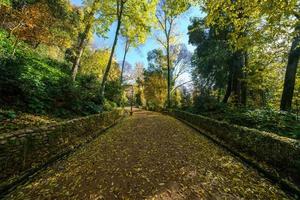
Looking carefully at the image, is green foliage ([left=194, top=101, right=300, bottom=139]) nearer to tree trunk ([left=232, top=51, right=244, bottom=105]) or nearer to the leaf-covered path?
the leaf-covered path

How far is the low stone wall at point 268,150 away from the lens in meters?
3.81

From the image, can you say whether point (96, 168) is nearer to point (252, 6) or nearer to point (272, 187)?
point (272, 187)

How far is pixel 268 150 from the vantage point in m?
4.62

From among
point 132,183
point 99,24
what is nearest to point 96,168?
point 132,183

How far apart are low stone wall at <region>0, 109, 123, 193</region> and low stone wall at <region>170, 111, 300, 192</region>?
5.18m

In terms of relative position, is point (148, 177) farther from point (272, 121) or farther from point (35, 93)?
point (272, 121)

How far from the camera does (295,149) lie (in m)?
3.82

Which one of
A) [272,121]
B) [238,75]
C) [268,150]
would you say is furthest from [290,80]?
[268,150]

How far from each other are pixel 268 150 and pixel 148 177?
309 centimetres

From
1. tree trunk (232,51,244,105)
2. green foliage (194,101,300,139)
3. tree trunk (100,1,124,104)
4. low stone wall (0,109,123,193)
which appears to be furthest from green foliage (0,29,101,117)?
tree trunk (232,51,244,105)

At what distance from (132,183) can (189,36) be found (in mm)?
19739

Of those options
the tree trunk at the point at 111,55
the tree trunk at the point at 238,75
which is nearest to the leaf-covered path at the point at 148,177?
the tree trunk at the point at 111,55

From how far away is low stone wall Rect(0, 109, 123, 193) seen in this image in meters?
3.53

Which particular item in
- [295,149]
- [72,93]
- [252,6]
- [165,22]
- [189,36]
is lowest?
[295,149]
